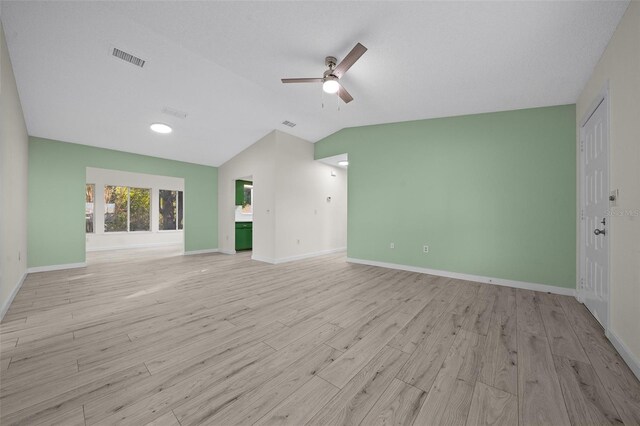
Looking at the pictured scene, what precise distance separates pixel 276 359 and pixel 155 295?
238 centimetres

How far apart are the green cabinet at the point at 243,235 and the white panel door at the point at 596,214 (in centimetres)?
683

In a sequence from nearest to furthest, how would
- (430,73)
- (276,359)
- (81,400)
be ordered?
(81,400) < (276,359) < (430,73)

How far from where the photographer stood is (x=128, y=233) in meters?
7.95

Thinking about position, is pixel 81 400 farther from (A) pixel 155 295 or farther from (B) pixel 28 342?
(A) pixel 155 295

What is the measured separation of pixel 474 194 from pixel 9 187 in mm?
6390

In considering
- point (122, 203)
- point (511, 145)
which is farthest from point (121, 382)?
point (122, 203)

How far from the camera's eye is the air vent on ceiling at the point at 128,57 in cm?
291

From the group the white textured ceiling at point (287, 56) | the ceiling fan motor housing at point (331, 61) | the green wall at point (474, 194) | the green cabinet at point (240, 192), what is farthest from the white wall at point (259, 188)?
the ceiling fan motor housing at point (331, 61)

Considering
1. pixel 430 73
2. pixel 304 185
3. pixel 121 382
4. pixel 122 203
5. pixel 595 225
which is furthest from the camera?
pixel 122 203

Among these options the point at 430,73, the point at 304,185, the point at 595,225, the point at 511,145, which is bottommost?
the point at 595,225

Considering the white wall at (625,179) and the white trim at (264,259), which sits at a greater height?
the white wall at (625,179)

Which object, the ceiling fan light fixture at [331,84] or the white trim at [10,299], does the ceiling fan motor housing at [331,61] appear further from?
the white trim at [10,299]

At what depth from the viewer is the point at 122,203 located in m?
8.05

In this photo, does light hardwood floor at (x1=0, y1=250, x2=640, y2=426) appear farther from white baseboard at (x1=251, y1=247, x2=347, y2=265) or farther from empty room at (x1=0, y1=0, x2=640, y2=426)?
white baseboard at (x1=251, y1=247, x2=347, y2=265)
